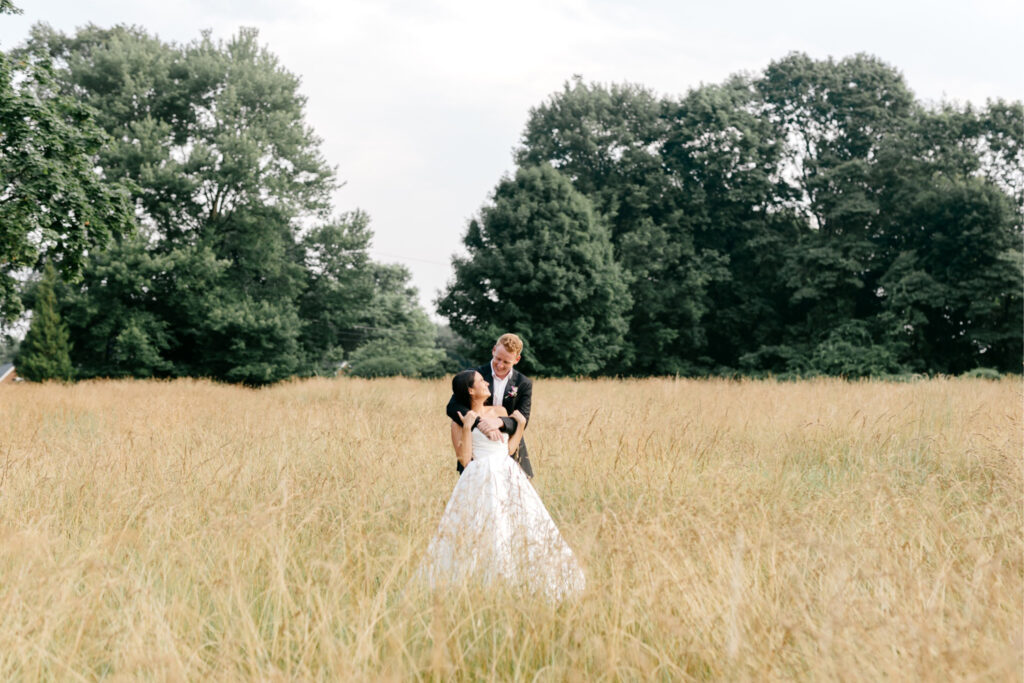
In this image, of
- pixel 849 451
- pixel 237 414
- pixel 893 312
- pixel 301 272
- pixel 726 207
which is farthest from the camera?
pixel 726 207

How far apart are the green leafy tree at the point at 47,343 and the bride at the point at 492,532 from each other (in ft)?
82.4

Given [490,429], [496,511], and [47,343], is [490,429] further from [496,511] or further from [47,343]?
[47,343]

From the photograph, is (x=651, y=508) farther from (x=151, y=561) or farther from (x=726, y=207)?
(x=726, y=207)

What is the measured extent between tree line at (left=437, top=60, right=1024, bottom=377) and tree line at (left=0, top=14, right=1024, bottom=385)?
0.10 meters

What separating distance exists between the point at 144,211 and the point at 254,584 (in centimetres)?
2780

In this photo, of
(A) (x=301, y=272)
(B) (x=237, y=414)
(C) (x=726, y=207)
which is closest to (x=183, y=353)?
(A) (x=301, y=272)

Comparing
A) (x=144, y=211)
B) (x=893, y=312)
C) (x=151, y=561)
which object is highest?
(x=144, y=211)

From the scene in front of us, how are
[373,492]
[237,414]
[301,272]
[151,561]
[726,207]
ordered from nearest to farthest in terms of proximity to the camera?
[151,561] < [373,492] < [237,414] < [301,272] < [726,207]

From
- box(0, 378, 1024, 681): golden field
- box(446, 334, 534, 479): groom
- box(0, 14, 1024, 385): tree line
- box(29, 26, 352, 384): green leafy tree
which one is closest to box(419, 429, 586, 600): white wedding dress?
box(0, 378, 1024, 681): golden field

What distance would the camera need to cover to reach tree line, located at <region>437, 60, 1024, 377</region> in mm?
24422

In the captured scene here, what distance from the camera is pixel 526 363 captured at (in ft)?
83.2

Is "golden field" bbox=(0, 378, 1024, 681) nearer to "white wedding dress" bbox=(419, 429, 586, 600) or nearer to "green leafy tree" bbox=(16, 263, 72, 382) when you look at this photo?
"white wedding dress" bbox=(419, 429, 586, 600)

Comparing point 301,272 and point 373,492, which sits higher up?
point 301,272

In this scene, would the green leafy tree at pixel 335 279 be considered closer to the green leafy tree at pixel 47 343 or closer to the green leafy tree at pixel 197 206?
the green leafy tree at pixel 197 206
